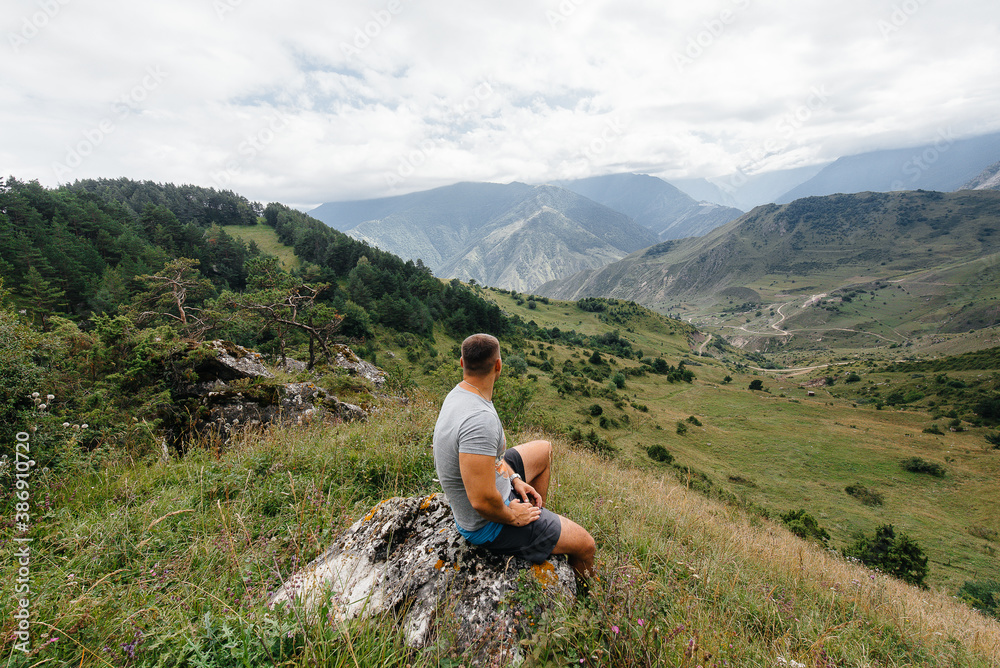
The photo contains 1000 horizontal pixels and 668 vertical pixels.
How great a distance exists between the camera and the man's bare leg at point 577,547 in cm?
303

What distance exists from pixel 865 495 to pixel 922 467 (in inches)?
393

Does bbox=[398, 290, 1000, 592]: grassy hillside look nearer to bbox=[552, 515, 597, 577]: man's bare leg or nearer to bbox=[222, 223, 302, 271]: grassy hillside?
bbox=[552, 515, 597, 577]: man's bare leg

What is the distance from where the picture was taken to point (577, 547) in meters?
3.07

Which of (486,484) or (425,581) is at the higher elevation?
(486,484)

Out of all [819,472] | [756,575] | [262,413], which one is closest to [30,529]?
[262,413]

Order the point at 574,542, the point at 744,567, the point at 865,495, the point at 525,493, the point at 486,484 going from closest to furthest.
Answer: the point at 486,484 → the point at 574,542 → the point at 525,493 → the point at 744,567 → the point at 865,495

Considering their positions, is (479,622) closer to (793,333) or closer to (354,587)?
(354,587)

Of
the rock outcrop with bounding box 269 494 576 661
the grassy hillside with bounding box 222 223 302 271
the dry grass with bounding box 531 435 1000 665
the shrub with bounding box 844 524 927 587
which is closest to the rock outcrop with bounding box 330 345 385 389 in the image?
the dry grass with bounding box 531 435 1000 665

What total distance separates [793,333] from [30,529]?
601 feet

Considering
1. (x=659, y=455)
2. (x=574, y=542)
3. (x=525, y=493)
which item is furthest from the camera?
(x=659, y=455)

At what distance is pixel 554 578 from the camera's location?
9.24ft

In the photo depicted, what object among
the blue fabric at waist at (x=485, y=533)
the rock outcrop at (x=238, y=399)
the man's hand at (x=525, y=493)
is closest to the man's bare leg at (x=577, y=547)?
the man's hand at (x=525, y=493)

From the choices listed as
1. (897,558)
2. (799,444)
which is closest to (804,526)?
(897,558)

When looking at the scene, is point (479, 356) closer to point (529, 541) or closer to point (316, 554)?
point (529, 541)
